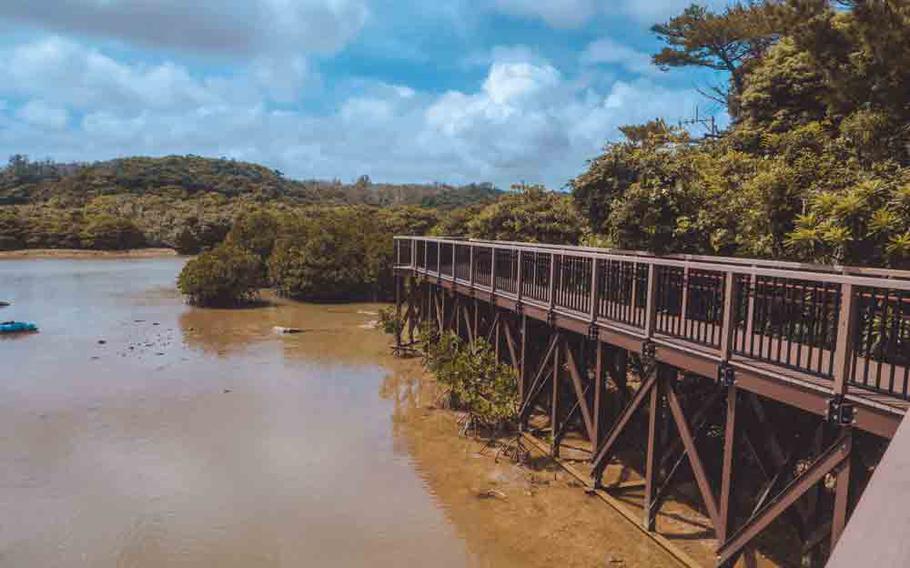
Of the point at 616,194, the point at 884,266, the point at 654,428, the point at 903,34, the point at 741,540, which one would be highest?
the point at 903,34

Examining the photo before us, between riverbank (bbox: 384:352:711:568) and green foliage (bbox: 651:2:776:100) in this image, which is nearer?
riverbank (bbox: 384:352:711:568)

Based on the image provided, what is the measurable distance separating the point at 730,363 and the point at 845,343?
1396 mm

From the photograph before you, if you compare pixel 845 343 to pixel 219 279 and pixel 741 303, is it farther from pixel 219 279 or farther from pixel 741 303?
pixel 219 279

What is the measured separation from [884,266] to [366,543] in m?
7.85

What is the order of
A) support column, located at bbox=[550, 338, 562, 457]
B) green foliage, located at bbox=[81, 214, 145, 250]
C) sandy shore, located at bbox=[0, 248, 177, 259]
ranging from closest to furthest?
support column, located at bbox=[550, 338, 562, 457]
sandy shore, located at bbox=[0, 248, 177, 259]
green foliage, located at bbox=[81, 214, 145, 250]

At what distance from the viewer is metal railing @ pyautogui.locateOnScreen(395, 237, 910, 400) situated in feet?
18.0

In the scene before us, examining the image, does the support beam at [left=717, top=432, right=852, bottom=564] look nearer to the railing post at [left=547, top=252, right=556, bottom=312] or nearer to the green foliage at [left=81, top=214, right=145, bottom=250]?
the railing post at [left=547, top=252, right=556, bottom=312]

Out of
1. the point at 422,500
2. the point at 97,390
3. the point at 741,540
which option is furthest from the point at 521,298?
the point at 97,390

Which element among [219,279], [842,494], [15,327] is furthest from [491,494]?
[219,279]

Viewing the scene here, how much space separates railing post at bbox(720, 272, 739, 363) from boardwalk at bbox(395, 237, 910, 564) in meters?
0.01

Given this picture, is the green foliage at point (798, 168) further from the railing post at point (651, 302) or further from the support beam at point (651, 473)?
the support beam at point (651, 473)

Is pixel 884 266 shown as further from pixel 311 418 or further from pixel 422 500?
pixel 311 418

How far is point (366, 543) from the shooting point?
8.82 m

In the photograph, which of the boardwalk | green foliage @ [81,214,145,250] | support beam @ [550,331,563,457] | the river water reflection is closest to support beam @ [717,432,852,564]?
the boardwalk
